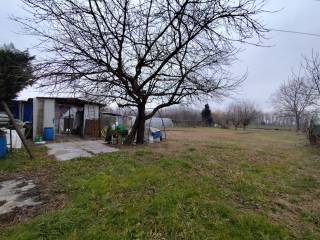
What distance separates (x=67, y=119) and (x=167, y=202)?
1634cm

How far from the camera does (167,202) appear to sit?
3525 millimetres

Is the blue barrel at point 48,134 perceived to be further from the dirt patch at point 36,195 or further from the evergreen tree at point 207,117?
the evergreen tree at point 207,117

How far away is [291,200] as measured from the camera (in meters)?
4.24

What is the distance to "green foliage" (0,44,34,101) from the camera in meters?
7.69

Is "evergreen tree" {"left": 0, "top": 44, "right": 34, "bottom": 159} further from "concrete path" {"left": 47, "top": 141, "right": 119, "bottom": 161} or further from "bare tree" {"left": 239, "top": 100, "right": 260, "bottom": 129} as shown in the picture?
"bare tree" {"left": 239, "top": 100, "right": 260, "bottom": 129}

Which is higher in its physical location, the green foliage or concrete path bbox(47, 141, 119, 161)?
the green foliage

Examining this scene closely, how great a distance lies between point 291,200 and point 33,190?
176 inches

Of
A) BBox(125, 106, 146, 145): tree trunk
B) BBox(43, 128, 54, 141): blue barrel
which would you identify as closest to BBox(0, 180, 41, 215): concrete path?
BBox(125, 106, 146, 145): tree trunk

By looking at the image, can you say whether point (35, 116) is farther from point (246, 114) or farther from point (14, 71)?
point (246, 114)

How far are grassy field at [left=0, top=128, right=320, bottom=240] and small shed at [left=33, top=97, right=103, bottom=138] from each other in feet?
23.5

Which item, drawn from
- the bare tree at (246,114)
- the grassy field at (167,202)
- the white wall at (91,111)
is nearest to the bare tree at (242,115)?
the bare tree at (246,114)

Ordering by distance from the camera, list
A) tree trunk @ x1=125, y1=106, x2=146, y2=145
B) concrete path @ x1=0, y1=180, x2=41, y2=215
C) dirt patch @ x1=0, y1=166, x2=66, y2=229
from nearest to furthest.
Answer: dirt patch @ x1=0, y1=166, x2=66, y2=229, concrete path @ x1=0, y1=180, x2=41, y2=215, tree trunk @ x1=125, y1=106, x2=146, y2=145

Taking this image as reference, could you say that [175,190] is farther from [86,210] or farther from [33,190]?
[33,190]

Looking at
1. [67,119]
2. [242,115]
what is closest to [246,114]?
[242,115]
